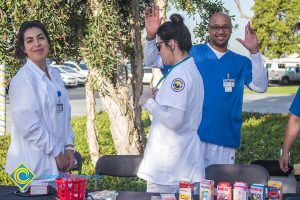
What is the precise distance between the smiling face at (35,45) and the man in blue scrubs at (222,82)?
0.92 m

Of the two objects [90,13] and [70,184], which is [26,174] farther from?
[90,13]

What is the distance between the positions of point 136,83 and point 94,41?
68.5 inches

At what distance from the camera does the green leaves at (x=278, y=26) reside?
43656 millimetres

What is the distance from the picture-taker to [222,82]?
4.79 m

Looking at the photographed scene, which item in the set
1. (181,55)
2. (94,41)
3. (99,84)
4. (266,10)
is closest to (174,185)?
(181,55)

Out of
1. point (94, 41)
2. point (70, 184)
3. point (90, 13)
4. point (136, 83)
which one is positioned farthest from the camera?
point (136, 83)

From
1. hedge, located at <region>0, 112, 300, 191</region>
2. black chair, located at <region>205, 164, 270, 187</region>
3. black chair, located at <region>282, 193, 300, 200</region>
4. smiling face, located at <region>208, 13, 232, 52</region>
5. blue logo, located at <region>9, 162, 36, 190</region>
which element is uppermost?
smiling face, located at <region>208, 13, 232, 52</region>

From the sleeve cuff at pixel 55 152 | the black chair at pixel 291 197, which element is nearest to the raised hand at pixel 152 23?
the sleeve cuff at pixel 55 152

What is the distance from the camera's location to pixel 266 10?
44.8 metres

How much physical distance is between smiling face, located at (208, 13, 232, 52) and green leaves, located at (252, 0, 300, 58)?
39.7 meters

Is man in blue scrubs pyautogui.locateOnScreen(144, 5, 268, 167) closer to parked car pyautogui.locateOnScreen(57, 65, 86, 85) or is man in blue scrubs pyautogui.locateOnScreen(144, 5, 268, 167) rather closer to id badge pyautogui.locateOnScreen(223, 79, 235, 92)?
id badge pyautogui.locateOnScreen(223, 79, 235, 92)

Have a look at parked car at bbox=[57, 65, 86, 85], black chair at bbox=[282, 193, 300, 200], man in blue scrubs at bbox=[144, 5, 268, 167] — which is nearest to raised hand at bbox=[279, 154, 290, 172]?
man in blue scrubs at bbox=[144, 5, 268, 167]

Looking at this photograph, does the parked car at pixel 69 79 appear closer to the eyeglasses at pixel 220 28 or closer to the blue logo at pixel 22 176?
the eyeglasses at pixel 220 28

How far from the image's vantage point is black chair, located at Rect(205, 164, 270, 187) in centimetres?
421
